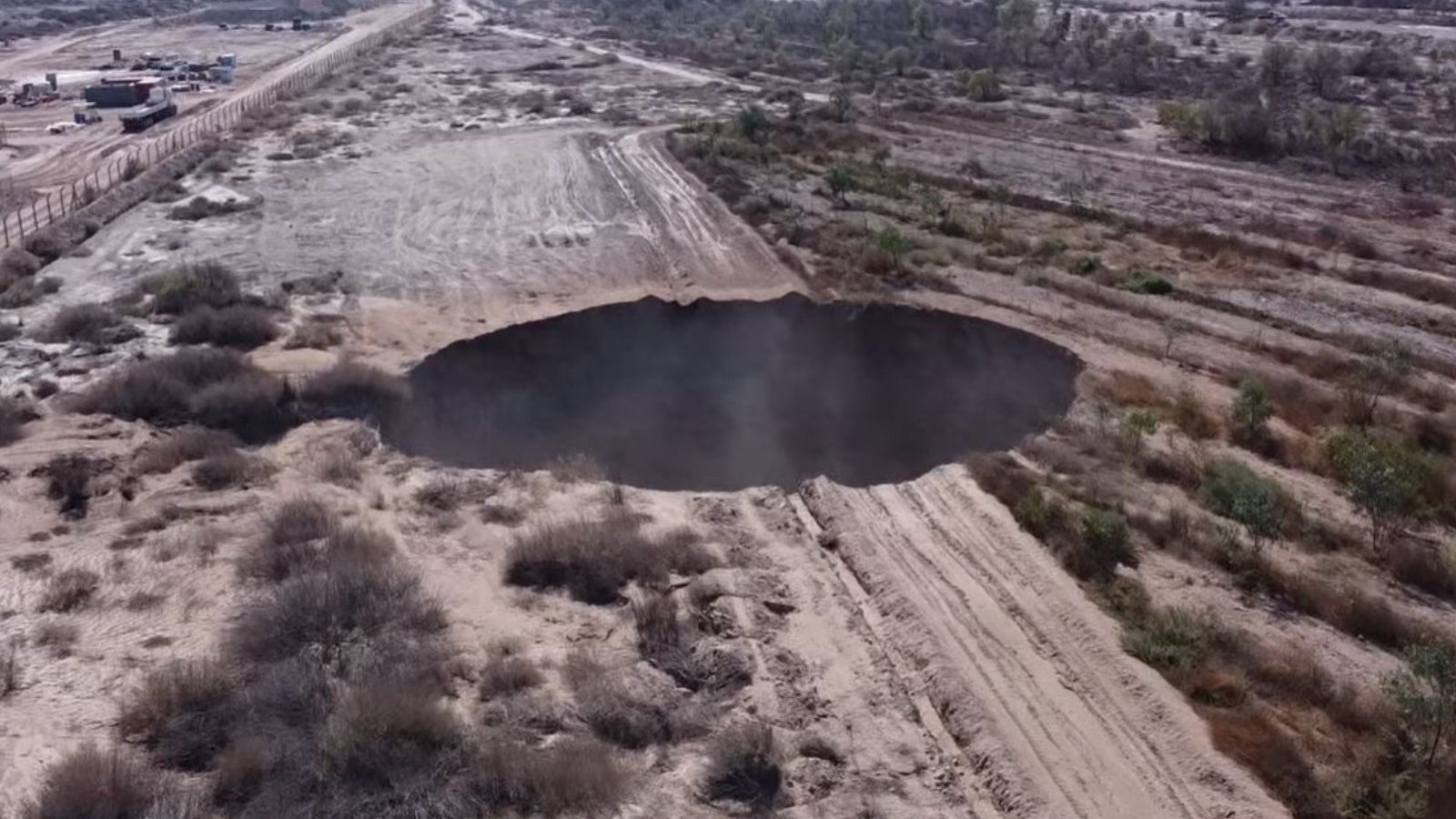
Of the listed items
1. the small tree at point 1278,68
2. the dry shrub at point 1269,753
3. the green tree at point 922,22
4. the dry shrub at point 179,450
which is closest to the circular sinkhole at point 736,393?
the dry shrub at point 179,450

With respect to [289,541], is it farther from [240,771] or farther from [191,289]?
[191,289]

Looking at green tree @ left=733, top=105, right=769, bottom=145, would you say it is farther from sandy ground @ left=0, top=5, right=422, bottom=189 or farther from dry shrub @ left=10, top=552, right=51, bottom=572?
dry shrub @ left=10, top=552, right=51, bottom=572

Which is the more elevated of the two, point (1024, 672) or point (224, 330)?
point (224, 330)

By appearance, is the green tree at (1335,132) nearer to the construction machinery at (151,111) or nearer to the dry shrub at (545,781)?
the dry shrub at (545,781)

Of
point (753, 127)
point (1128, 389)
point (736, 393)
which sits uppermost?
point (753, 127)

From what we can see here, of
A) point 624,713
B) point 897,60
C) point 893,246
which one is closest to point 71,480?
point 624,713

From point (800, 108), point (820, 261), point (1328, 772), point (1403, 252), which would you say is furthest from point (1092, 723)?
point (800, 108)

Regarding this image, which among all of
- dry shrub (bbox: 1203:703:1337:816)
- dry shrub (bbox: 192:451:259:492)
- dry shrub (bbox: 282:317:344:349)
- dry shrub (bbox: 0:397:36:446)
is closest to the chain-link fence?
dry shrub (bbox: 282:317:344:349)
